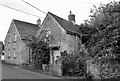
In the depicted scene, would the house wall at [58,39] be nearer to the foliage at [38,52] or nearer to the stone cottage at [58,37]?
the stone cottage at [58,37]

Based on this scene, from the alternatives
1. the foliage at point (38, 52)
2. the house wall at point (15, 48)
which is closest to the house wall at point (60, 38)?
the foliage at point (38, 52)

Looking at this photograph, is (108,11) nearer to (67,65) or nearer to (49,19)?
(67,65)

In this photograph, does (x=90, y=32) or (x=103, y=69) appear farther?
(x=90, y=32)

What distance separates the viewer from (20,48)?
29.7 meters

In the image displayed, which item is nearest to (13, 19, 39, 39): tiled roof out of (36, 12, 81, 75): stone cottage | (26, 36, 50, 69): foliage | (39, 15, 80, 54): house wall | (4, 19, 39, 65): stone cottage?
(4, 19, 39, 65): stone cottage

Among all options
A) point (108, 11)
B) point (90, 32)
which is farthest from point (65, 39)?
point (108, 11)

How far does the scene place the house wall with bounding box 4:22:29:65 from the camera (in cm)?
2962

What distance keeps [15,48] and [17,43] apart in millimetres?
1221

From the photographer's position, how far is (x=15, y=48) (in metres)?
31.0

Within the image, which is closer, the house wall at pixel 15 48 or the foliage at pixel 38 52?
the foliage at pixel 38 52

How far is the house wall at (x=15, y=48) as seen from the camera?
97.2 ft

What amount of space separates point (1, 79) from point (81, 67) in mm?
8184

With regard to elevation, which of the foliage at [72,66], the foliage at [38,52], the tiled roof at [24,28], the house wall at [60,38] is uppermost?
the tiled roof at [24,28]

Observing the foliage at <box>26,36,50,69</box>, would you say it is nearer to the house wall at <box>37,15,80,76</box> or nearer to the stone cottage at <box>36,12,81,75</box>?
the stone cottage at <box>36,12,81,75</box>
